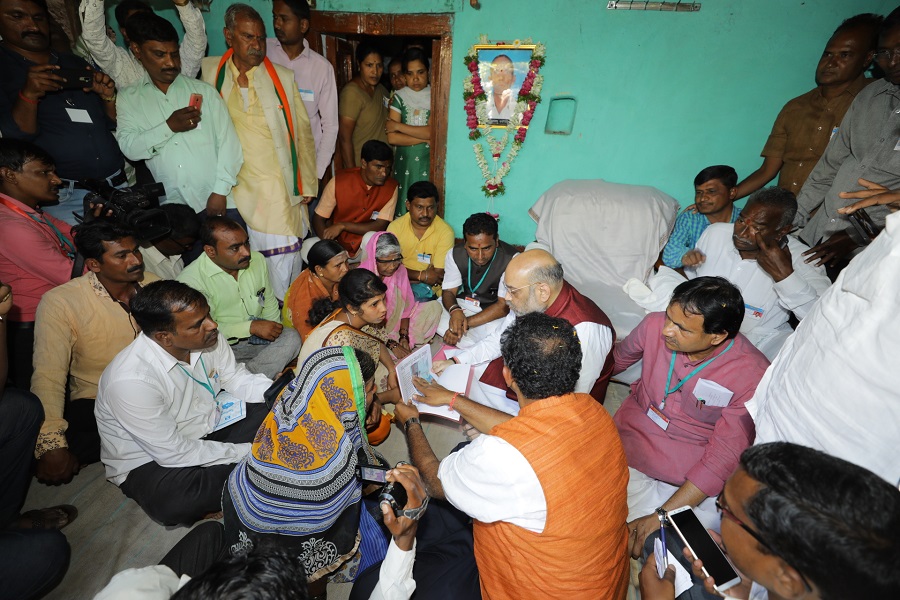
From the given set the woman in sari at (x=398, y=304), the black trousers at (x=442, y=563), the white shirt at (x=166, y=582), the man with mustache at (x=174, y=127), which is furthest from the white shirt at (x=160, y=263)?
the black trousers at (x=442, y=563)

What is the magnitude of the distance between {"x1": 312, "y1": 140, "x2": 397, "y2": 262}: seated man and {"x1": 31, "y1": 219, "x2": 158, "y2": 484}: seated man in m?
2.05

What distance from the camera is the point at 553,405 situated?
153 cm

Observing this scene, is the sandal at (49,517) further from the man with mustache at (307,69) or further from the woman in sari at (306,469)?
the man with mustache at (307,69)

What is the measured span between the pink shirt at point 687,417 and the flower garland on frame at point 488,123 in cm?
279

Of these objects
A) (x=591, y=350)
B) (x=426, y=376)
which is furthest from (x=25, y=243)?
(x=591, y=350)

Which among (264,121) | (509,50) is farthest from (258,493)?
(509,50)

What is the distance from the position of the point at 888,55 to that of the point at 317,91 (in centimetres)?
488

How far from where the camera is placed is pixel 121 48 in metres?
3.62

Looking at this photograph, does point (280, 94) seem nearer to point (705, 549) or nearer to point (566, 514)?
point (566, 514)

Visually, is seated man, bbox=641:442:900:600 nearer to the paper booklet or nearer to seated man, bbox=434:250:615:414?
seated man, bbox=434:250:615:414

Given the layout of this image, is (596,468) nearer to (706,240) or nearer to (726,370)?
(726,370)

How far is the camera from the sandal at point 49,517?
2.26 m

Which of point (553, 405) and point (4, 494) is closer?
point (553, 405)

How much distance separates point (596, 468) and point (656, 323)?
1397mm
